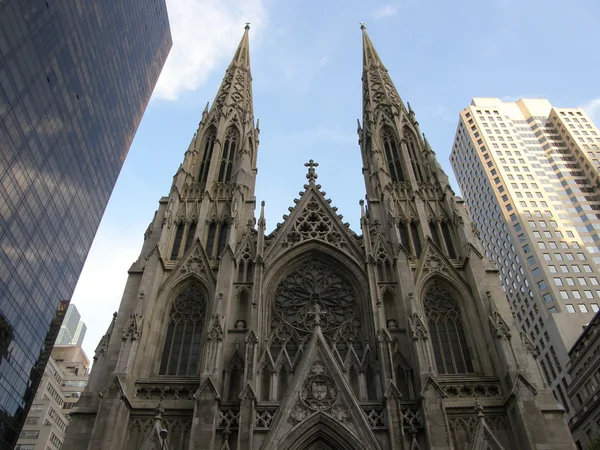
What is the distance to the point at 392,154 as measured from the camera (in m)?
33.5

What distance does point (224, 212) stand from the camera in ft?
96.8

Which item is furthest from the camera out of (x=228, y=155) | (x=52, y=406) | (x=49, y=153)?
(x=52, y=406)

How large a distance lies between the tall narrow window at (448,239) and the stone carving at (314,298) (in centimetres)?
582

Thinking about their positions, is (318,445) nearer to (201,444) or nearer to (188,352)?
(201,444)

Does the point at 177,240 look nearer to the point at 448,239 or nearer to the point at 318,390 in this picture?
the point at 318,390

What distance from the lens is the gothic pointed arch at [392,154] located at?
32219 millimetres

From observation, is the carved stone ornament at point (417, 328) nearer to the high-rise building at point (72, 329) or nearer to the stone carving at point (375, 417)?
the stone carving at point (375, 417)

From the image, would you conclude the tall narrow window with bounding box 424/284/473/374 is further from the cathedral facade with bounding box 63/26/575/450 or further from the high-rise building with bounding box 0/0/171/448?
the high-rise building with bounding box 0/0/171/448

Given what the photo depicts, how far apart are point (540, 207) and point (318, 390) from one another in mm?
46221

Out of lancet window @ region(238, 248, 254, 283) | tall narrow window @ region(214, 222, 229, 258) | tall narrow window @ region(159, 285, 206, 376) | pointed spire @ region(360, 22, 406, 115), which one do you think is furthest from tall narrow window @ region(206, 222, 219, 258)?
pointed spire @ region(360, 22, 406, 115)

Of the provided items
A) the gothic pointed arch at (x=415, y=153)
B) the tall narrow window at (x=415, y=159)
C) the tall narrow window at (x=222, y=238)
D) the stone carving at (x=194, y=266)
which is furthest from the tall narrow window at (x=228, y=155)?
the tall narrow window at (x=415, y=159)

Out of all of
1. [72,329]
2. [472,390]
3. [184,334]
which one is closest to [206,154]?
[184,334]

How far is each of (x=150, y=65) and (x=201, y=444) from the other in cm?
4355

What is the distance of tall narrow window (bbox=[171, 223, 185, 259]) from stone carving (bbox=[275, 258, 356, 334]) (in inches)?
233
